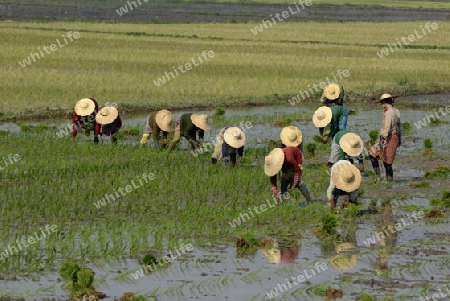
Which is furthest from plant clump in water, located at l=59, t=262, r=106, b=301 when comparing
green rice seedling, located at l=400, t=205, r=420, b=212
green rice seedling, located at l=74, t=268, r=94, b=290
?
green rice seedling, located at l=400, t=205, r=420, b=212

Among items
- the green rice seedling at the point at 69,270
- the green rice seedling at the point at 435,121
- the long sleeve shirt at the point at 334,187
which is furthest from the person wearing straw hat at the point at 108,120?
the green rice seedling at the point at 435,121

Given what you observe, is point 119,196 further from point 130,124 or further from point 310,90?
point 310,90

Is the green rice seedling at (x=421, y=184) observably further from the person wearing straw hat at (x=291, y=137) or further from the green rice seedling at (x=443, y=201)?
the person wearing straw hat at (x=291, y=137)

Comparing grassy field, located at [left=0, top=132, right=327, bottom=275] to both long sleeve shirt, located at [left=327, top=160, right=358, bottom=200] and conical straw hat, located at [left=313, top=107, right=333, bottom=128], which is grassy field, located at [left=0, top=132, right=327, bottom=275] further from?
conical straw hat, located at [left=313, top=107, right=333, bottom=128]

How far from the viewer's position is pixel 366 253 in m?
11.4

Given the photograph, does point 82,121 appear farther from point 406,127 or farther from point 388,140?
point 406,127

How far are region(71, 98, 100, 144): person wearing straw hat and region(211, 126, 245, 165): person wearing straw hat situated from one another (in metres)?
3.00

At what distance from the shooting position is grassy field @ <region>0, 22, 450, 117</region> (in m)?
27.1

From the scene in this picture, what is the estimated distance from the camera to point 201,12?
230ft

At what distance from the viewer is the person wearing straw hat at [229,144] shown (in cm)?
1545

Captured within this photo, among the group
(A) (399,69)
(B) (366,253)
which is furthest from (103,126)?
(A) (399,69)

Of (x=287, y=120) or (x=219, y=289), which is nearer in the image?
(x=219, y=289)

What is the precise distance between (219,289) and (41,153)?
8591 millimetres

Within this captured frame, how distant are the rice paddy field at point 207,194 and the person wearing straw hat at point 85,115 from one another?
14.0 inches
